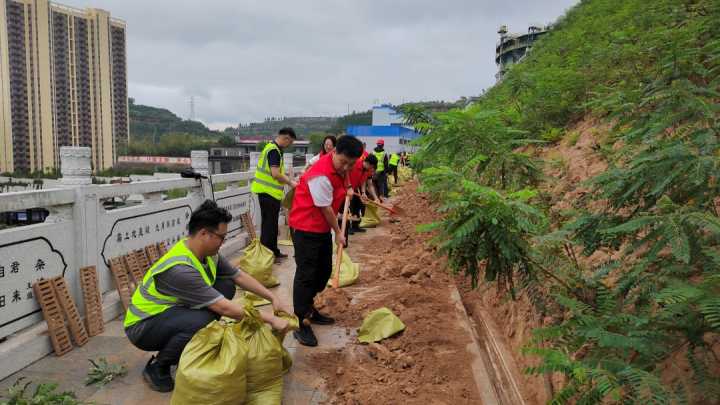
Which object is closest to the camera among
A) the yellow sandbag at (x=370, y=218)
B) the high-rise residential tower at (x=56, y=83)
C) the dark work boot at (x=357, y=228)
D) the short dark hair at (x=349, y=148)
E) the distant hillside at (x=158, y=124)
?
the short dark hair at (x=349, y=148)

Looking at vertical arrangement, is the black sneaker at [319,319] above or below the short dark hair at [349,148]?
below

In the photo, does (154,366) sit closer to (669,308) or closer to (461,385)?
(461,385)

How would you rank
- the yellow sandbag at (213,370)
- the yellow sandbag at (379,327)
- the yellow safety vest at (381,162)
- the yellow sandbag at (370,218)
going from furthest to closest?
the yellow safety vest at (381,162) → the yellow sandbag at (370,218) → the yellow sandbag at (379,327) → the yellow sandbag at (213,370)

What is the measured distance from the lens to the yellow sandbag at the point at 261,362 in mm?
2600

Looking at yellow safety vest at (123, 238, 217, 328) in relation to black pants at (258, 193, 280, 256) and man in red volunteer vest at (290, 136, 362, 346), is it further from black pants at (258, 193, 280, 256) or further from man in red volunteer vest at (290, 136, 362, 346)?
black pants at (258, 193, 280, 256)

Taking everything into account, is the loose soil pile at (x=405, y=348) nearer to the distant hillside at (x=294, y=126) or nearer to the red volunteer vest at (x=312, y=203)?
the red volunteer vest at (x=312, y=203)

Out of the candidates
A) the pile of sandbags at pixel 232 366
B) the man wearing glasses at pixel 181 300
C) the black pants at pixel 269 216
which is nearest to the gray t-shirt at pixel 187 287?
the man wearing glasses at pixel 181 300

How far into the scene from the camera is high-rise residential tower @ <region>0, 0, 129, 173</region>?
3195 cm

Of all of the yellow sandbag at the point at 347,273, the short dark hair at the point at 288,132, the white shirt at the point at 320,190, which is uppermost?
the short dark hair at the point at 288,132

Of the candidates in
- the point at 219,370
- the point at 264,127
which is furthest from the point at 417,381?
the point at 264,127

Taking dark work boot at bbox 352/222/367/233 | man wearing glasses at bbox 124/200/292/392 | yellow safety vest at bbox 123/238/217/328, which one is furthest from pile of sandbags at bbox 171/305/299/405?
dark work boot at bbox 352/222/367/233

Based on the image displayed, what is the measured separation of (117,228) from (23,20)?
40102 mm

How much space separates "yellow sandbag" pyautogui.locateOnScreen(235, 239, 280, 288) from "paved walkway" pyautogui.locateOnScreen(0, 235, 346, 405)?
1389 mm

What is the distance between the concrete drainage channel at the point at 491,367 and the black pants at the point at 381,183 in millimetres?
8177
